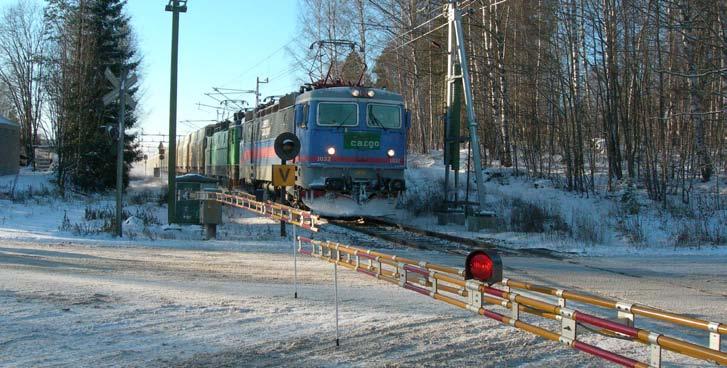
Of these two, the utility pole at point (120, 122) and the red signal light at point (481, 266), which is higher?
the utility pole at point (120, 122)

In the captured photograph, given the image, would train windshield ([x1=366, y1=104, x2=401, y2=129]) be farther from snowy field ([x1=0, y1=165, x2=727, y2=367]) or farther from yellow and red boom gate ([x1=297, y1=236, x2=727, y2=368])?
yellow and red boom gate ([x1=297, y1=236, x2=727, y2=368])

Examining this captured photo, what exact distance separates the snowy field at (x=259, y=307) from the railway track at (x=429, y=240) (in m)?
0.63

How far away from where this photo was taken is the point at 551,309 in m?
4.03

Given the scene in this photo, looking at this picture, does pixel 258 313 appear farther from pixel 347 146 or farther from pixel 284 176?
pixel 347 146

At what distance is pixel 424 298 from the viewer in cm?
883

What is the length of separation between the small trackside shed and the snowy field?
94.9ft

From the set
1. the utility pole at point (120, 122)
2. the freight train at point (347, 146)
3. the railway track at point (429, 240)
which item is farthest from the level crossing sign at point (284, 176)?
the freight train at point (347, 146)

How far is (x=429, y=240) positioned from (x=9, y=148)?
112 feet

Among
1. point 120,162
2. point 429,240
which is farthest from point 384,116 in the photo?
point 120,162

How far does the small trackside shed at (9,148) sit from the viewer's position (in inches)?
1585

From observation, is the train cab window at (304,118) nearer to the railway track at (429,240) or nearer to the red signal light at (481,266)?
the railway track at (429,240)

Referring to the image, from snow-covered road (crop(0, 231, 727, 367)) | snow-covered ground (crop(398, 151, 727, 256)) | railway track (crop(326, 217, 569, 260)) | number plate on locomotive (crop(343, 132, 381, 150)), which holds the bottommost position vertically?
snow-covered road (crop(0, 231, 727, 367))

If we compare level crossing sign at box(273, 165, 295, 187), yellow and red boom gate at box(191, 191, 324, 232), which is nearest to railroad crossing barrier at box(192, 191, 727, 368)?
yellow and red boom gate at box(191, 191, 324, 232)

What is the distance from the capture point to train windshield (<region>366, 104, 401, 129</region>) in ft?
60.7
